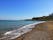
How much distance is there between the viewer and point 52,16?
55.7 m

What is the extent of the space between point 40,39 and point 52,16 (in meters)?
49.2

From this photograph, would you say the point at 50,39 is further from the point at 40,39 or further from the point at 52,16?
the point at 52,16

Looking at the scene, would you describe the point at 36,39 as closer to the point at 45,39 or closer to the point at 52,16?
the point at 45,39

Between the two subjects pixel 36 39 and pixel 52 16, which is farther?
pixel 52 16

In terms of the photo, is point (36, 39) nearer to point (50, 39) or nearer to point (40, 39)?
point (40, 39)

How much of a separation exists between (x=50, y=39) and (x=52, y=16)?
49.1 metres

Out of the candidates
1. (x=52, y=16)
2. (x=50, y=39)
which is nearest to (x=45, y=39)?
(x=50, y=39)

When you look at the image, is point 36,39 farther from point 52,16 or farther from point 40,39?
point 52,16

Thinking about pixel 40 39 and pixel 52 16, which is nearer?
pixel 40 39

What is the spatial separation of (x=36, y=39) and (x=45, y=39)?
1.82 ft

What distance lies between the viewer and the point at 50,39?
7.69 metres

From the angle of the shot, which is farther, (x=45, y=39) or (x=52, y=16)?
(x=52, y=16)

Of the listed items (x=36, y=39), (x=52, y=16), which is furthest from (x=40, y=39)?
(x=52, y=16)

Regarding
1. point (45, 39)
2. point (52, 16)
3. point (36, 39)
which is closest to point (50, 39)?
point (45, 39)
